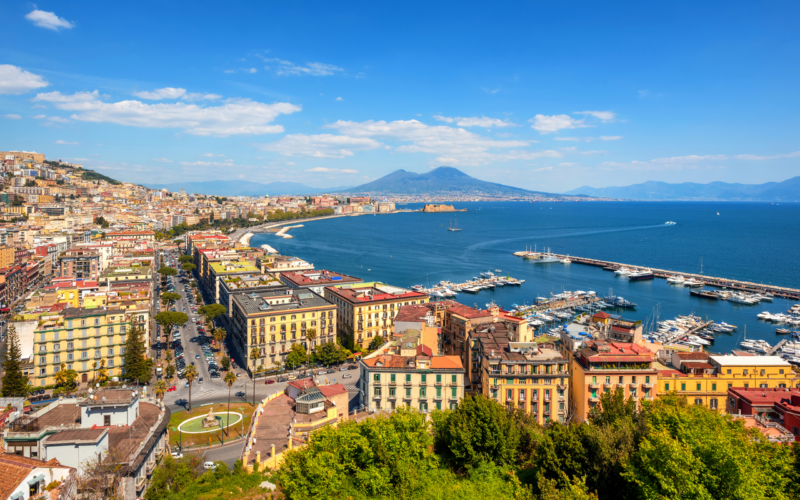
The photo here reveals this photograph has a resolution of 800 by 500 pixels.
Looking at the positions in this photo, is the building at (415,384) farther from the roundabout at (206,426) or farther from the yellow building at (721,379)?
the yellow building at (721,379)

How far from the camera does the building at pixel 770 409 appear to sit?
19672mm

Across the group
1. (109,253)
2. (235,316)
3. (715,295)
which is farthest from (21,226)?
(715,295)

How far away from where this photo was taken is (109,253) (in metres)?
72.8

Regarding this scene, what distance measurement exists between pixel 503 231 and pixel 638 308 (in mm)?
100050

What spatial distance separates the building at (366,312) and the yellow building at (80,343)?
16658mm

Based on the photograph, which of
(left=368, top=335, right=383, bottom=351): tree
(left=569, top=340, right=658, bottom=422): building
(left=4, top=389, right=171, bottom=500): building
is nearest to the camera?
(left=4, top=389, right=171, bottom=500): building

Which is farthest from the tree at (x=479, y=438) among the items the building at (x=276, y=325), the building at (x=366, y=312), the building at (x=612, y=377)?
the building at (x=366, y=312)

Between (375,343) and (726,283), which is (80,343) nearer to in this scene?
(375,343)

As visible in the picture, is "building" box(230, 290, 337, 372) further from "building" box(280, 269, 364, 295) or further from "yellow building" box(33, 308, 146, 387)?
"yellow building" box(33, 308, 146, 387)

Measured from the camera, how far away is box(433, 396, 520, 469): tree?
18172 millimetres

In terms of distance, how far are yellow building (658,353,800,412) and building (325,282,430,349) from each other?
2115cm

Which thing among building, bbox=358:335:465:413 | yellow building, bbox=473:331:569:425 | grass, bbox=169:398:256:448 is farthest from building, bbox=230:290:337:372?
yellow building, bbox=473:331:569:425

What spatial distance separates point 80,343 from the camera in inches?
1323

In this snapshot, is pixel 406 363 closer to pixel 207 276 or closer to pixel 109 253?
pixel 207 276
